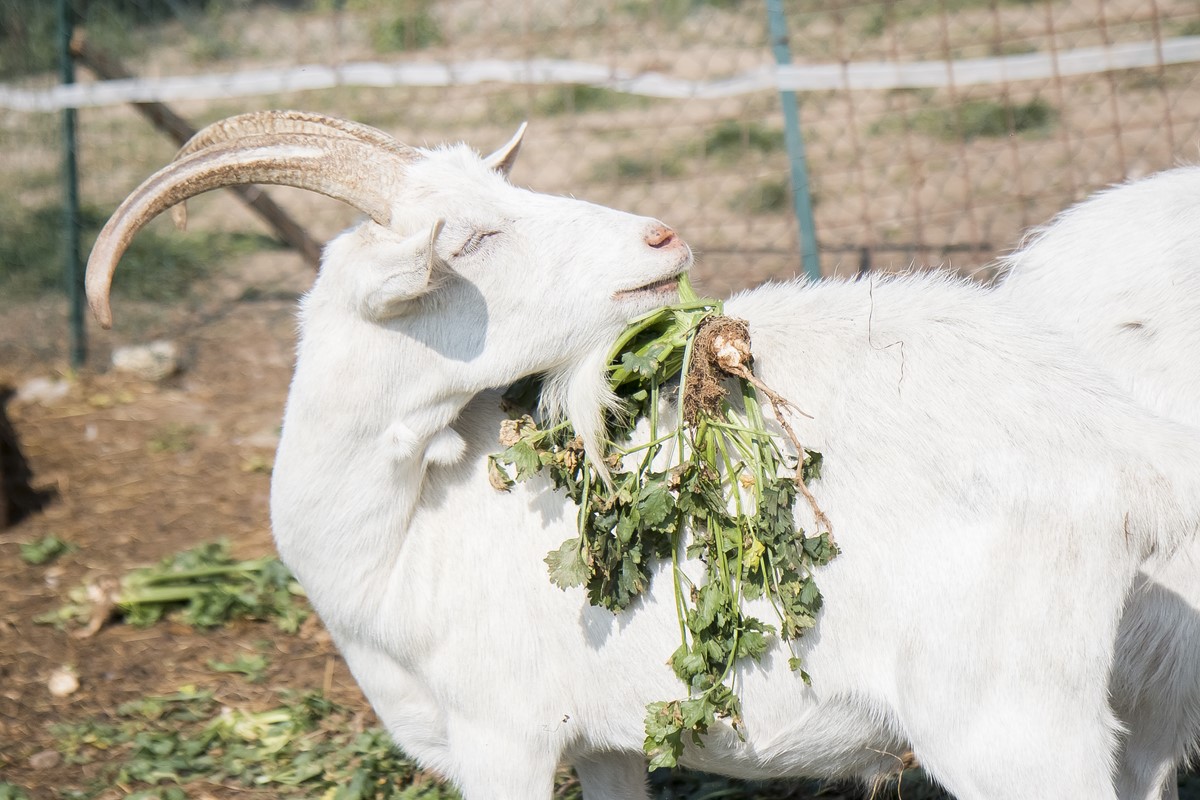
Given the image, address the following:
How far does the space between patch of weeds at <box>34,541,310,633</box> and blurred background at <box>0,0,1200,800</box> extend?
0.23 ft

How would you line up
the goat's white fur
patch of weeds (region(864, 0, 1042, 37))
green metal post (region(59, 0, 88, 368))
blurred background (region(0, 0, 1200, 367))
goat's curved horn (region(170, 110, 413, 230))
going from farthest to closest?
patch of weeds (region(864, 0, 1042, 37)) < green metal post (region(59, 0, 88, 368)) < blurred background (region(0, 0, 1200, 367)) < goat's curved horn (region(170, 110, 413, 230)) < the goat's white fur

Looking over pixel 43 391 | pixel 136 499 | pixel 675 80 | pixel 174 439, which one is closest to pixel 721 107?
pixel 675 80

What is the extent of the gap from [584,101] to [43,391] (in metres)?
5.20

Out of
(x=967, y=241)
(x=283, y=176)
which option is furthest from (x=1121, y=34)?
(x=283, y=176)

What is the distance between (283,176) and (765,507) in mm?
1356

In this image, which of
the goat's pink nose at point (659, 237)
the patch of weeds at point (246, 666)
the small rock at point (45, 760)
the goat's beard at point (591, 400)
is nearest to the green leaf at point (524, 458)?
the goat's beard at point (591, 400)

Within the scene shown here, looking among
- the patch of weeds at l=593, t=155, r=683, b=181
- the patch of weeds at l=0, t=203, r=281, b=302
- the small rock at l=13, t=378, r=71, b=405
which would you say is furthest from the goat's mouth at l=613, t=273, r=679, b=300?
the patch of weeds at l=0, t=203, r=281, b=302

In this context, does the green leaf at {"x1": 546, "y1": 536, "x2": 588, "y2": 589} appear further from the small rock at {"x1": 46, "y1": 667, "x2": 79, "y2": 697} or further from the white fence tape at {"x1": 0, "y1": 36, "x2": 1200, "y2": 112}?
the white fence tape at {"x1": 0, "y1": 36, "x2": 1200, "y2": 112}

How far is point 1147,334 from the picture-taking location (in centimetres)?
297

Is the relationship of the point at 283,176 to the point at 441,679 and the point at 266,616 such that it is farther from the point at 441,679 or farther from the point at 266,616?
the point at 266,616

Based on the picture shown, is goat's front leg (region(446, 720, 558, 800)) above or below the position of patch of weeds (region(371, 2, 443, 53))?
below

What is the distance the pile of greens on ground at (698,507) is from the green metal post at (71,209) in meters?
5.47

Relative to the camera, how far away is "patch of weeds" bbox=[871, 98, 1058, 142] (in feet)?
28.0

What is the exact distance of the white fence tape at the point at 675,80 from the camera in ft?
19.9
